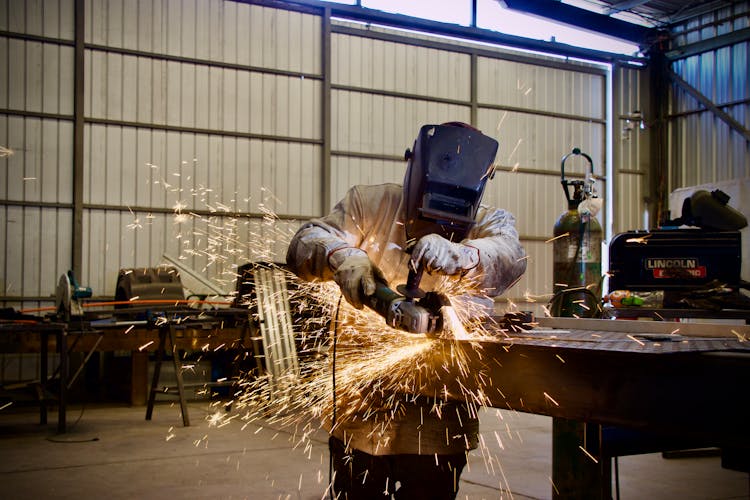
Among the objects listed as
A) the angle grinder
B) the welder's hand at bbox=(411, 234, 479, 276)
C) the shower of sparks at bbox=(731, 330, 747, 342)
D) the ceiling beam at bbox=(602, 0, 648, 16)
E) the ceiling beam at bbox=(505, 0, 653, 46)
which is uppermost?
the ceiling beam at bbox=(602, 0, 648, 16)

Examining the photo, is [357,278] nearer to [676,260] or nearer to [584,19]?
[676,260]

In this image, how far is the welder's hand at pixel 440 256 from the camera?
67.9 inches

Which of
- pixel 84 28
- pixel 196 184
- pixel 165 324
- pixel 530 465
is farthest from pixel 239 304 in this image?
pixel 84 28

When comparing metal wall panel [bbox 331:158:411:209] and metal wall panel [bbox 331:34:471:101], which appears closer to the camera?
metal wall panel [bbox 331:158:411:209]

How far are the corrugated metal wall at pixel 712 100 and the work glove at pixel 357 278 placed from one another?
32.6 ft

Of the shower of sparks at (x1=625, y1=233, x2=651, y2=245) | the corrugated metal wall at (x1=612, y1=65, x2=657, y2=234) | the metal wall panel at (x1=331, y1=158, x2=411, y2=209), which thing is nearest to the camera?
the shower of sparks at (x1=625, y1=233, x2=651, y2=245)

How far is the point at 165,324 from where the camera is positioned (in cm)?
581

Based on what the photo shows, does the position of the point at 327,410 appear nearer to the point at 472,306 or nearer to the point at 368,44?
the point at 472,306

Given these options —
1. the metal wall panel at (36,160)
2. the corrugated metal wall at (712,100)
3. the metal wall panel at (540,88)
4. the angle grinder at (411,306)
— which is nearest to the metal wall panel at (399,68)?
the metal wall panel at (540,88)

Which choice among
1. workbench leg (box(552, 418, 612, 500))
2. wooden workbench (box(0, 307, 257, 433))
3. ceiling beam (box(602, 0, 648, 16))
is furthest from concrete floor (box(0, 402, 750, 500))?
ceiling beam (box(602, 0, 648, 16))

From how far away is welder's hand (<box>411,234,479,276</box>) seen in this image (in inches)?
67.9

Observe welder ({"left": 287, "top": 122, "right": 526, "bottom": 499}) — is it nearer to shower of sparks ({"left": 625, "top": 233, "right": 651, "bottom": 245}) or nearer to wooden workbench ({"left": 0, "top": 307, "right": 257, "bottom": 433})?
shower of sparks ({"left": 625, "top": 233, "right": 651, "bottom": 245})

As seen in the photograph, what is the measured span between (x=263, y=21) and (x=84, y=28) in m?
2.06

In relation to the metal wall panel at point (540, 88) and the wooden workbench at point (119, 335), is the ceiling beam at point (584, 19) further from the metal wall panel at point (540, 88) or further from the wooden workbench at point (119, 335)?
the wooden workbench at point (119, 335)
